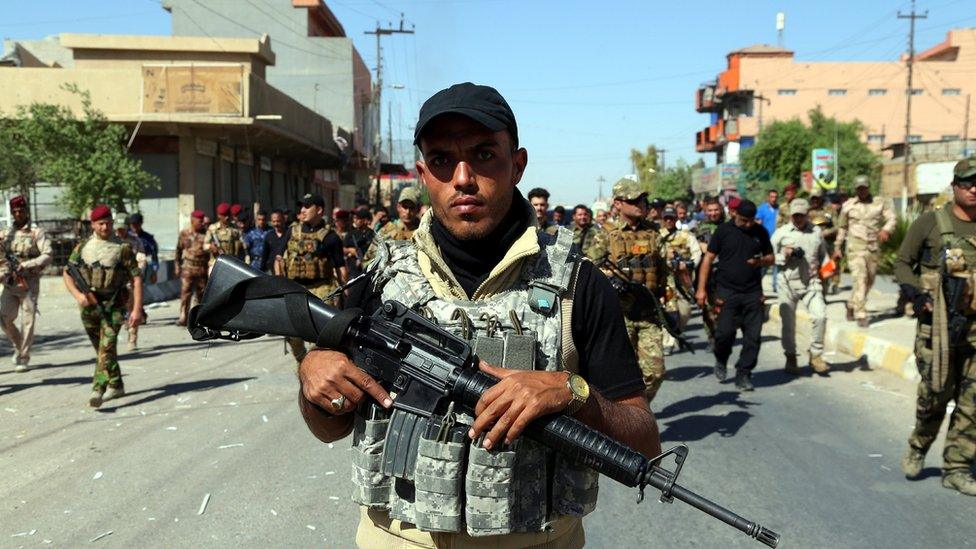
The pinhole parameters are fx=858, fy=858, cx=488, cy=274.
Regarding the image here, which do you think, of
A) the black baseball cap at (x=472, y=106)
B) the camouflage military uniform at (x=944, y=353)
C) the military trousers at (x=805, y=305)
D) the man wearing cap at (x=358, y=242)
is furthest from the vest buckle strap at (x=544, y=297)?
the man wearing cap at (x=358, y=242)

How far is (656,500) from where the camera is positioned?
479 cm

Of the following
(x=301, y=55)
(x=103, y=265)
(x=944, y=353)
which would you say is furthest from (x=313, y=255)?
(x=301, y=55)

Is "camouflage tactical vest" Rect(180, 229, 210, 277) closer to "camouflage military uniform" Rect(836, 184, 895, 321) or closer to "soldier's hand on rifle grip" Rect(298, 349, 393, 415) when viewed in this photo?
"camouflage military uniform" Rect(836, 184, 895, 321)

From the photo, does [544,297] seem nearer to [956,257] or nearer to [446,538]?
[446,538]

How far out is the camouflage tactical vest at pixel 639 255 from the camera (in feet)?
22.5

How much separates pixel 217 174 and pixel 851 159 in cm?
4407

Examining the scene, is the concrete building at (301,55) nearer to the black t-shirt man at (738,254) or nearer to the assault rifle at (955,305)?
the black t-shirt man at (738,254)

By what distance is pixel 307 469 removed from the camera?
17.6 ft

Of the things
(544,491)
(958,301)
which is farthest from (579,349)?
(958,301)

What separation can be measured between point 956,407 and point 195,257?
10.5 meters

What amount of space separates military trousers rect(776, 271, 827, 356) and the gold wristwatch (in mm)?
7573

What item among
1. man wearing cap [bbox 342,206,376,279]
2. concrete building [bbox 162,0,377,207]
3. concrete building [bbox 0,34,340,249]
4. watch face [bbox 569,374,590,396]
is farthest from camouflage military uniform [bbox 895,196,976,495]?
concrete building [bbox 162,0,377,207]

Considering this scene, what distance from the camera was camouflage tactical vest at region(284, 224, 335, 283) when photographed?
8328 mm

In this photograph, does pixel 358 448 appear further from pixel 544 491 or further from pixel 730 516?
pixel 730 516
